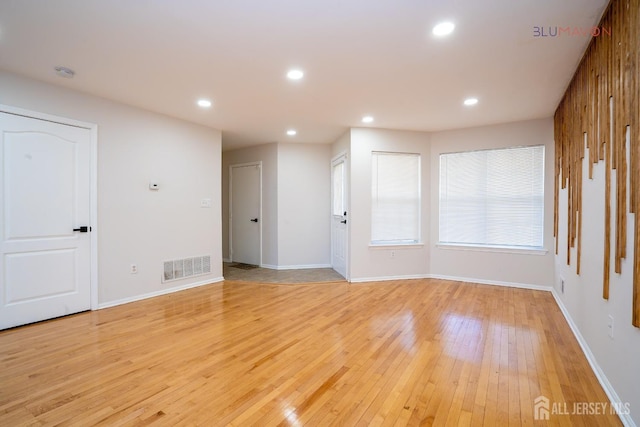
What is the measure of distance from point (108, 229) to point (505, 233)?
18.7ft

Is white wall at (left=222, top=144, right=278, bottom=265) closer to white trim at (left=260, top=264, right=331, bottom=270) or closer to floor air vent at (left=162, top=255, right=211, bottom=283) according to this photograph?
white trim at (left=260, top=264, right=331, bottom=270)

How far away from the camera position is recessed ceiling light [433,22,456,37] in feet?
7.07

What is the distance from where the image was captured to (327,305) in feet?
12.5

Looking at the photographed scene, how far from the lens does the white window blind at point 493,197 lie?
4.54 m

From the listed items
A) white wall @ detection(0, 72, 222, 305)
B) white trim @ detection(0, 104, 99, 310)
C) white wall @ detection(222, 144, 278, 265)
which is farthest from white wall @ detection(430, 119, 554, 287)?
white trim @ detection(0, 104, 99, 310)

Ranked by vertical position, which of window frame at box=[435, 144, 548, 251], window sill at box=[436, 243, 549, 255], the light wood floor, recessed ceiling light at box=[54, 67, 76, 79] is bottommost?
the light wood floor

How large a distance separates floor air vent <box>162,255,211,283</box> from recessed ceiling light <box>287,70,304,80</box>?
10.3ft

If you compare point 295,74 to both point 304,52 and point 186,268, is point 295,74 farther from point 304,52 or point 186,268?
point 186,268

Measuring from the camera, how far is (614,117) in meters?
1.93

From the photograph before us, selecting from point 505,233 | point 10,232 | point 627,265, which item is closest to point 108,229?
point 10,232

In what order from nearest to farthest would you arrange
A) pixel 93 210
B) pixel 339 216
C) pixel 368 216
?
pixel 93 210
pixel 368 216
pixel 339 216

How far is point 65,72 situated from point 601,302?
5.07 m

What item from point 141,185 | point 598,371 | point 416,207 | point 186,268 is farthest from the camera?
point 416,207

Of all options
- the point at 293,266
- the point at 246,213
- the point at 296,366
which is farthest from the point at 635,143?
the point at 246,213
